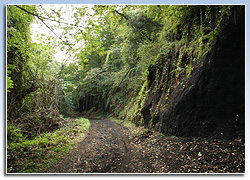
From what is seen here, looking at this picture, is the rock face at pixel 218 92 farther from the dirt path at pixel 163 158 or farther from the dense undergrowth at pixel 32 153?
the dense undergrowth at pixel 32 153

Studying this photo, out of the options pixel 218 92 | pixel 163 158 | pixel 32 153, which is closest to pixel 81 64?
pixel 32 153

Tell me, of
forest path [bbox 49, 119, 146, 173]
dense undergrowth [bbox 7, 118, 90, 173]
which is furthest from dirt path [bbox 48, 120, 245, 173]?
dense undergrowth [bbox 7, 118, 90, 173]

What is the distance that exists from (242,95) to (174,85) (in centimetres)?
205

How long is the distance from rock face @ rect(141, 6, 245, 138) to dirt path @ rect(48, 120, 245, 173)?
343 millimetres

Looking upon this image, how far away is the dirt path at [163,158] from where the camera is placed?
272cm

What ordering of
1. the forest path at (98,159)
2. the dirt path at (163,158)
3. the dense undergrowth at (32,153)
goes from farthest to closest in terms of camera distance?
the forest path at (98,159) < the dense undergrowth at (32,153) < the dirt path at (163,158)

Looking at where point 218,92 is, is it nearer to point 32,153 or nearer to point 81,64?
point 81,64

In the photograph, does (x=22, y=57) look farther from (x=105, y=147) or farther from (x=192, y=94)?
(x=192, y=94)

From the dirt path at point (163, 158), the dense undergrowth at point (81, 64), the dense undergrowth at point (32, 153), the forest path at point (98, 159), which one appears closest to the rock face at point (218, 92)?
the dense undergrowth at point (81, 64)

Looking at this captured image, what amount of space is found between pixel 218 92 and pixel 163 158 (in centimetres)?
203

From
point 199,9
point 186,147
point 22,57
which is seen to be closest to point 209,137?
point 186,147

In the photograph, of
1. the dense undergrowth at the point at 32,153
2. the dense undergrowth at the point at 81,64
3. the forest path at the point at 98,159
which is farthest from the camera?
the dense undergrowth at the point at 81,64

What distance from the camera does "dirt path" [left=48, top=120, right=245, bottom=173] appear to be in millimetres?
2719

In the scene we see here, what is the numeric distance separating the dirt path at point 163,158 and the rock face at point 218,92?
0.34 metres
